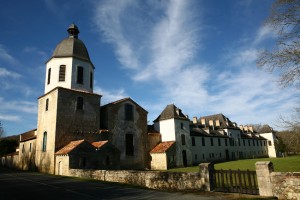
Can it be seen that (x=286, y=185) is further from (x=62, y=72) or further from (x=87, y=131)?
(x=62, y=72)

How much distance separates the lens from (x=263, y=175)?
9.57 m

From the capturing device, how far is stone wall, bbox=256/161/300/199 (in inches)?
337

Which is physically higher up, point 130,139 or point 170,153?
point 130,139

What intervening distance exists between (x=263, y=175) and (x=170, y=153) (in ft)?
79.0

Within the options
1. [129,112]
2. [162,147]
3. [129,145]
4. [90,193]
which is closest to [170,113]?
[162,147]

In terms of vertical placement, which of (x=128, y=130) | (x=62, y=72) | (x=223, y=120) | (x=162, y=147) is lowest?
(x=162, y=147)

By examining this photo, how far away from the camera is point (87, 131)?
27297 mm

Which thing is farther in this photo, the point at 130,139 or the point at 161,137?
the point at 161,137

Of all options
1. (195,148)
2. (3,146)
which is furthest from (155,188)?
(3,146)

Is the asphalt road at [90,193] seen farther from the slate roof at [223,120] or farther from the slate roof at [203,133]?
the slate roof at [223,120]

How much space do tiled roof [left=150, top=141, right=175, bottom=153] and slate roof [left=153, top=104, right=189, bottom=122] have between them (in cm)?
421

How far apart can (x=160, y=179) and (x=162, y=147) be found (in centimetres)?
2079

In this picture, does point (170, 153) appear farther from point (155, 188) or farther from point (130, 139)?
point (155, 188)

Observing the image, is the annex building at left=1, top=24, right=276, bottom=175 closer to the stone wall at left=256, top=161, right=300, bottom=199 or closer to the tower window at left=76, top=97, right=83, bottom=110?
the tower window at left=76, top=97, right=83, bottom=110
